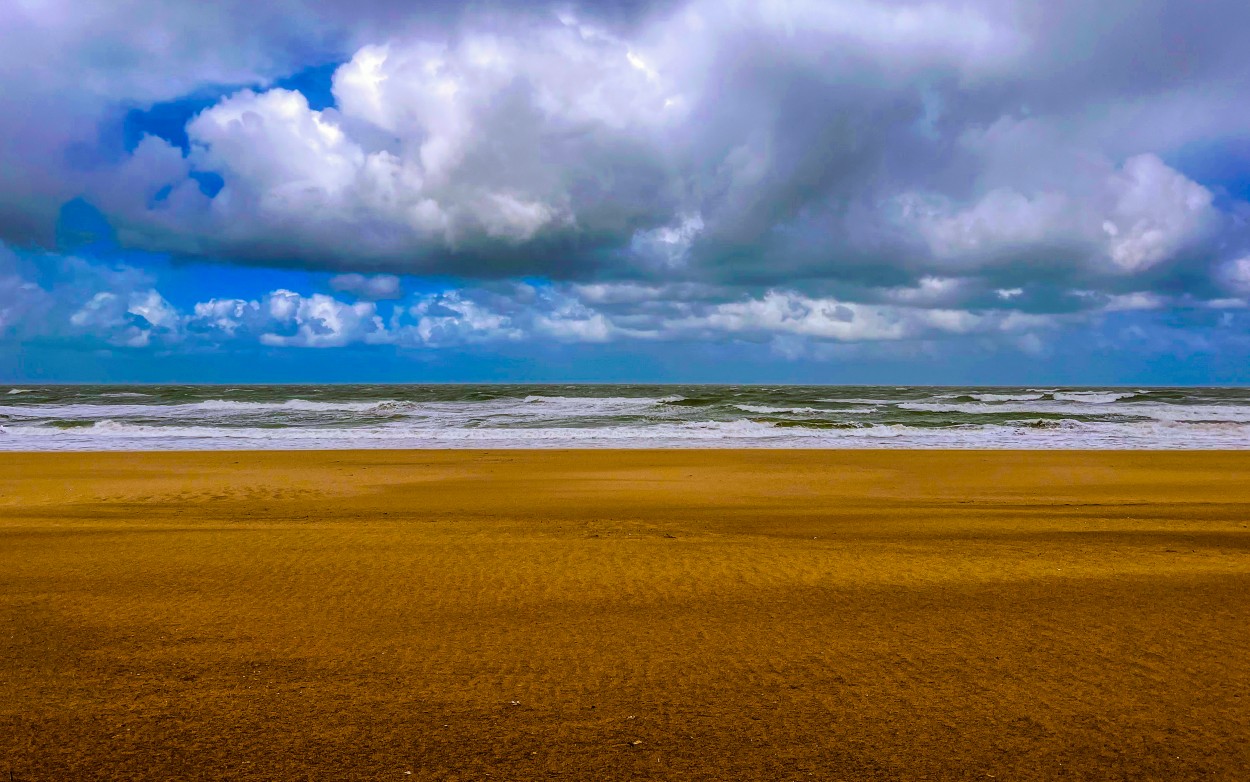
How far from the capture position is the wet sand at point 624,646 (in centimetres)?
319

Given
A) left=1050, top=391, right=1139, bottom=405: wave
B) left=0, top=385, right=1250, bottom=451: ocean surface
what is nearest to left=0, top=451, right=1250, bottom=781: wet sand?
left=0, top=385, right=1250, bottom=451: ocean surface

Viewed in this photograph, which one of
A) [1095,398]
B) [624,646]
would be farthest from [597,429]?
[1095,398]

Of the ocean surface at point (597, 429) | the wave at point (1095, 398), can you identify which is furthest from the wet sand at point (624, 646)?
the wave at point (1095, 398)

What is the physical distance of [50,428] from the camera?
30.0 meters

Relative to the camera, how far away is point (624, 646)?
449 cm

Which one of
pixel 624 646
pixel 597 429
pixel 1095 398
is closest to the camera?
pixel 624 646

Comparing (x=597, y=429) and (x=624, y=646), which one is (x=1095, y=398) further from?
(x=624, y=646)

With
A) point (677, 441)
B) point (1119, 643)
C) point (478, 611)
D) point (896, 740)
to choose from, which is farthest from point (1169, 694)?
point (677, 441)

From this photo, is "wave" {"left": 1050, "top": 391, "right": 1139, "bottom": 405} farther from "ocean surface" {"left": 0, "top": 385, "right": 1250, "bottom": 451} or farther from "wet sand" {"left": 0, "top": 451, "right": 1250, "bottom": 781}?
"wet sand" {"left": 0, "top": 451, "right": 1250, "bottom": 781}

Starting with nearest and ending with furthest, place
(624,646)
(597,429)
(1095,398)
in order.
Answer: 1. (624,646)
2. (597,429)
3. (1095,398)

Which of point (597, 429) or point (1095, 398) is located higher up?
point (1095, 398)

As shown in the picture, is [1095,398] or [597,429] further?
[1095,398]

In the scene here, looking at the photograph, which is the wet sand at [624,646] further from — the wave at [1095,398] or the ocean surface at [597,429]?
the wave at [1095,398]

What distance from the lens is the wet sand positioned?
3188 millimetres
